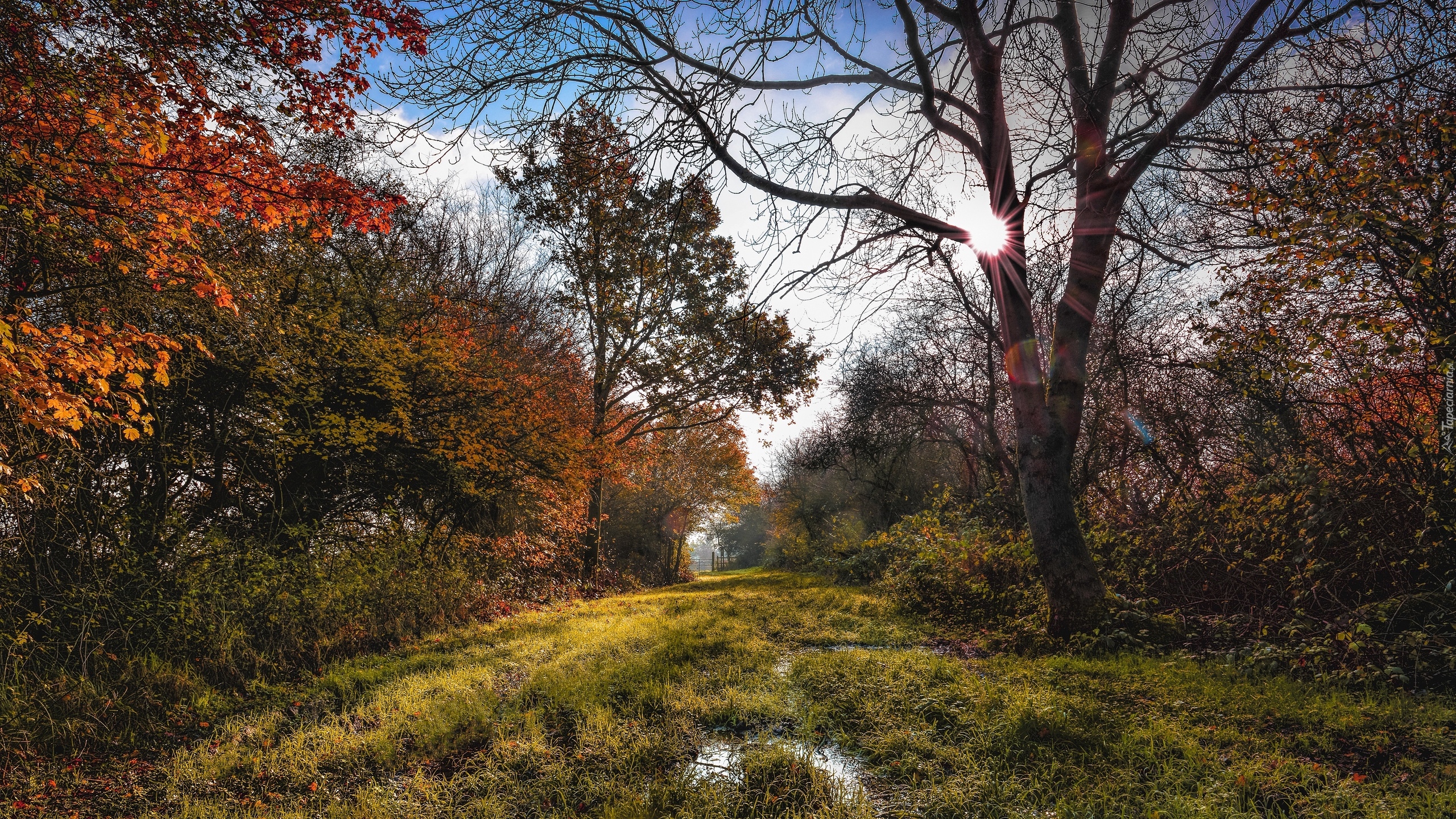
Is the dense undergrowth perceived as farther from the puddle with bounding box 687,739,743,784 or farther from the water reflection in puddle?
the puddle with bounding box 687,739,743,784

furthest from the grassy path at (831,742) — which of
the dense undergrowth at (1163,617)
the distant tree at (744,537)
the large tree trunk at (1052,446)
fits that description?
the distant tree at (744,537)

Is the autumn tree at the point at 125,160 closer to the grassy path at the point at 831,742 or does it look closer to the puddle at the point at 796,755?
the grassy path at the point at 831,742

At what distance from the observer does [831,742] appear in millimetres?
3428

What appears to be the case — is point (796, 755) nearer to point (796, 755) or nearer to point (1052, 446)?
point (796, 755)

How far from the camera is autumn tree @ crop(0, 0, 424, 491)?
11.7 ft

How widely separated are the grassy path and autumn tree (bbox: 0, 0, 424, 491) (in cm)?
276

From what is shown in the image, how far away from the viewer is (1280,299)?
4391mm

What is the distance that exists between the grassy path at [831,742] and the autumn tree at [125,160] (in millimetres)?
2760

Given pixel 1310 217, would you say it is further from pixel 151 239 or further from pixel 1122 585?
pixel 151 239

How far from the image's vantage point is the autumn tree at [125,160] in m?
3.56

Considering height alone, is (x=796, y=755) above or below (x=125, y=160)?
below

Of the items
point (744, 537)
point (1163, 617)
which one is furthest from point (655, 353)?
point (744, 537)

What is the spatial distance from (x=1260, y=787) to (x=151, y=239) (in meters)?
8.02

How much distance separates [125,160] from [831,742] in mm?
6716
